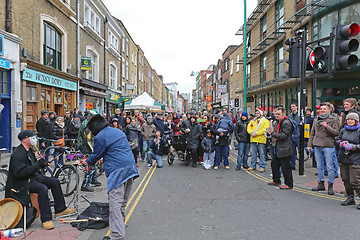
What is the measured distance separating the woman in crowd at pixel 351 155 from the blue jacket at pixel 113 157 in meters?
4.23

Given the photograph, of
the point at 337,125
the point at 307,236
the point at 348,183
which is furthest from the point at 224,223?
the point at 337,125

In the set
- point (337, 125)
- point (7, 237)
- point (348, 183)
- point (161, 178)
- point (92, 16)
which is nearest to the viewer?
point (7, 237)

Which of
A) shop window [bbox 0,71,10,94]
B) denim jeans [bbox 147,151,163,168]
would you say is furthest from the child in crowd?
shop window [bbox 0,71,10,94]

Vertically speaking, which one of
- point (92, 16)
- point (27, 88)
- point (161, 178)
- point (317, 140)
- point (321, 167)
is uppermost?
point (92, 16)

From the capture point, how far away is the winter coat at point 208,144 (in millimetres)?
9484

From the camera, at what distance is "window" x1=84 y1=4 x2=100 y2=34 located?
20053 mm

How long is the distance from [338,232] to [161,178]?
4.82 meters

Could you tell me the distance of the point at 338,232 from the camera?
13.4 feet

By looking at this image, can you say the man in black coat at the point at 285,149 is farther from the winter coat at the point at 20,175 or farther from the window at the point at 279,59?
the window at the point at 279,59

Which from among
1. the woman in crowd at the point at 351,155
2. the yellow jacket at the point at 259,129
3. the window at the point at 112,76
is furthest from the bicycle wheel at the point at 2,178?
the window at the point at 112,76

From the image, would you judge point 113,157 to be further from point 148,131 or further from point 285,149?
Result: point 148,131

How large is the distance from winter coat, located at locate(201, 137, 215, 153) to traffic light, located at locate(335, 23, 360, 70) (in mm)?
4478

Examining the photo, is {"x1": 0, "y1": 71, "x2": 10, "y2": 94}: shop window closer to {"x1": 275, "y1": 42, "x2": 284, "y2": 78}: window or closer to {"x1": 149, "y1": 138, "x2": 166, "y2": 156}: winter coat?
{"x1": 149, "y1": 138, "x2": 166, "y2": 156}: winter coat

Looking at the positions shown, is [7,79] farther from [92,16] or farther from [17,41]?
[92,16]
